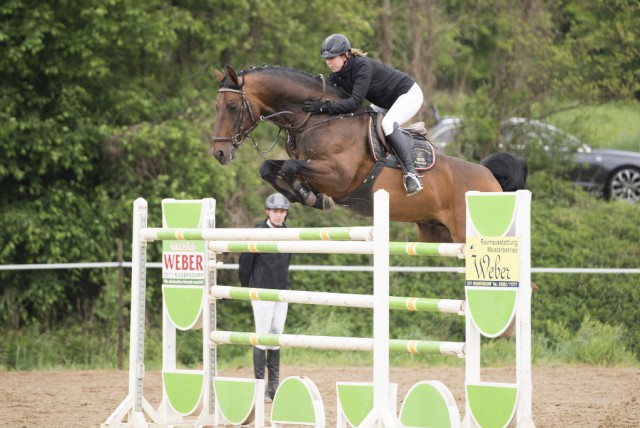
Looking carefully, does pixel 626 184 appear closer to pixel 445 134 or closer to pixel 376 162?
pixel 445 134

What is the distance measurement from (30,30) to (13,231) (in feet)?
8.43

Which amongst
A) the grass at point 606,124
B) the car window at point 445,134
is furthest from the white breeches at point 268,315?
the grass at point 606,124

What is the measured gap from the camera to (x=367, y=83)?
22.4 ft

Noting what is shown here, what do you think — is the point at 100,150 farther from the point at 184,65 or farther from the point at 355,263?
the point at 355,263

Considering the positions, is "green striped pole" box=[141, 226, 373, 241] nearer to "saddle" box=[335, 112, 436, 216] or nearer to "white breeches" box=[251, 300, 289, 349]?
"saddle" box=[335, 112, 436, 216]

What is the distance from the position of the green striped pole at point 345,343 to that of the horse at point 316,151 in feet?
4.43

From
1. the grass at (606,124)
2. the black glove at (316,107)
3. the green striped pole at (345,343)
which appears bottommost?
the green striped pole at (345,343)

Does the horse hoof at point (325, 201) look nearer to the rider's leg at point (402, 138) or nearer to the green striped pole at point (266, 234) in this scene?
the rider's leg at point (402, 138)

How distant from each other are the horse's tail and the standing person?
1689 millimetres

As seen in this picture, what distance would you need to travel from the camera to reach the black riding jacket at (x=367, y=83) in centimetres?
683

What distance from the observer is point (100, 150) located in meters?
13.8

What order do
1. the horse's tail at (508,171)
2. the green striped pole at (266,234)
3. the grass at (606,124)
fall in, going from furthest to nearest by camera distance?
the grass at (606,124), the horse's tail at (508,171), the green striped pole at (266,234)

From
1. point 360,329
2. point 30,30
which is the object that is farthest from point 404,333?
point 30,30

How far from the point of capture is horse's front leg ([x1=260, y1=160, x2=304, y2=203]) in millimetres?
6844
